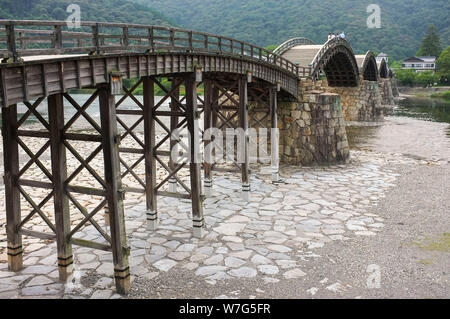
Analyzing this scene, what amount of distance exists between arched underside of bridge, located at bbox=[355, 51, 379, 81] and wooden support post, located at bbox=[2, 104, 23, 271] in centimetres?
3969

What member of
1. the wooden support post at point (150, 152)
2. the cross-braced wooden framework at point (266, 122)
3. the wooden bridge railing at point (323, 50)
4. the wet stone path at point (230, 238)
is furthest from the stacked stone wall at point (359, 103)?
the wooden support post at point (150, 152)

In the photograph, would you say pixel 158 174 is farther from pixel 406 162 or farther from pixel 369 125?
pixel 369 125

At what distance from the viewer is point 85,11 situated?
7250 centimetres

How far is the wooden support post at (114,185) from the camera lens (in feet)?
27.4

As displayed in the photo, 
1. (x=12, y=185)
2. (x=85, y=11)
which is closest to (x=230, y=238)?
(x=12, y=185)

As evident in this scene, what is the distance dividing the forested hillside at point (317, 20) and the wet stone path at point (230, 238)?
8941 centimetres

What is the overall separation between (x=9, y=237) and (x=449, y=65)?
81.6 metres

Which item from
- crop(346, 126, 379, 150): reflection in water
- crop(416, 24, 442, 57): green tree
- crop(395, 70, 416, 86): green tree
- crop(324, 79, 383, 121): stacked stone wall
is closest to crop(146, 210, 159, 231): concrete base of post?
crop(346, 126, 379, 150): reflection in water

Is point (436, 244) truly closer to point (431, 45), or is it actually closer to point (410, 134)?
point (410, 134)

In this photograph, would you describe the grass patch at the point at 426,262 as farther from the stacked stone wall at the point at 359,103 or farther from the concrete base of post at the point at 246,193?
the stacked stone wall at the point at 359,103

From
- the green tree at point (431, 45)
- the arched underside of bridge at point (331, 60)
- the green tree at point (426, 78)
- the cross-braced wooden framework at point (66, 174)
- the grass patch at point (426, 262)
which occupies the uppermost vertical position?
the green tree at point (431, 45)

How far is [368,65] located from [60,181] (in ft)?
159

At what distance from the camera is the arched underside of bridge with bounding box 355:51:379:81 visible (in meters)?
45.0

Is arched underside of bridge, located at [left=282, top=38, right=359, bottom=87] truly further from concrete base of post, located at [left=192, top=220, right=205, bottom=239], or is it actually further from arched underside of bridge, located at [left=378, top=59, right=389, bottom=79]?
arched underside of bridge, located at [left=378, top=59, right=389, bottom=79]
